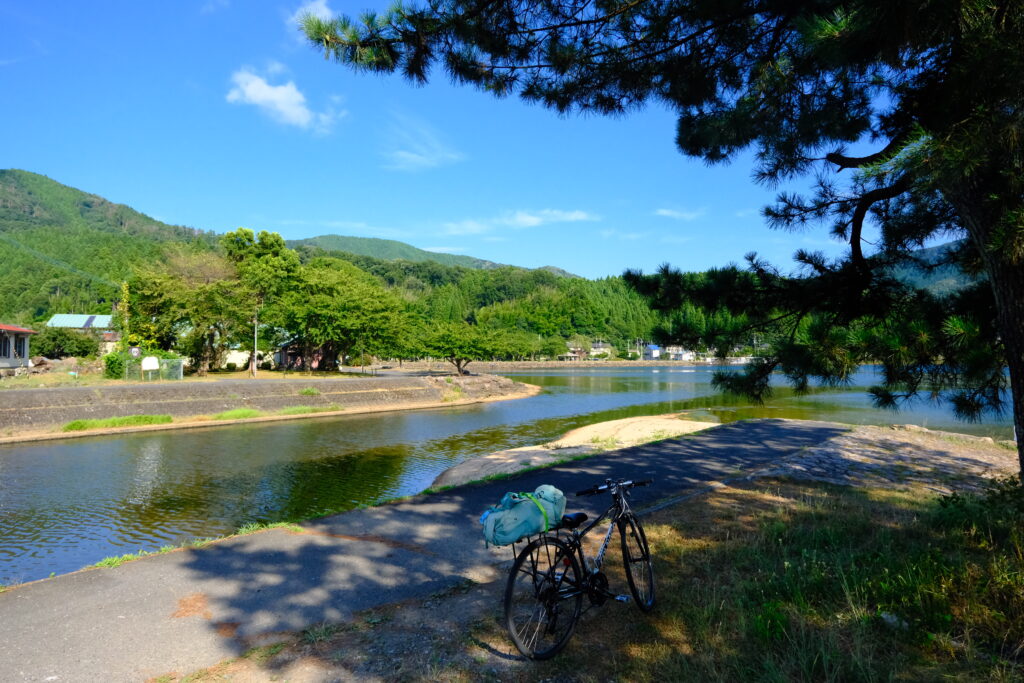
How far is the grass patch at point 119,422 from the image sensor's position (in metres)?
21.1

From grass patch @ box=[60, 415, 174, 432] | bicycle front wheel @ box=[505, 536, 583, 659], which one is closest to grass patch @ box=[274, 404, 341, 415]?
grass patch @ box=[60, 415, 174, 432]

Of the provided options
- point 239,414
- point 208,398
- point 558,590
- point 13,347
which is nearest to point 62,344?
point 13,347

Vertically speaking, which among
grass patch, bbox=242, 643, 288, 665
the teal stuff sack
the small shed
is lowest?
grass patch, bbox=242, 643, 288, 665

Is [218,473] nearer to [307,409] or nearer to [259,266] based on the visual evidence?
[307,409]

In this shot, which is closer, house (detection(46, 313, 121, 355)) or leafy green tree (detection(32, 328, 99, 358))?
leafy green tree (detection(32, 328, 99, 358))

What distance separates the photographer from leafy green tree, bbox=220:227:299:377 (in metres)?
42.7

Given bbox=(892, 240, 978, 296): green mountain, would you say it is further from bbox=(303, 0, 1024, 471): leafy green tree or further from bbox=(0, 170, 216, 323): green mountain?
bbox=(0, 170, 216, 323): green mountain

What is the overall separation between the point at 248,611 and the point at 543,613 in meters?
2.17

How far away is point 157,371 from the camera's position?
3088 cm

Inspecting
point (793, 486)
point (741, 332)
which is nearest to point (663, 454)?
point (793, 486)

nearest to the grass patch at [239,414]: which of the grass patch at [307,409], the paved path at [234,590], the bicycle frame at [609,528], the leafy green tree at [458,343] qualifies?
the grass patch at [307,409]

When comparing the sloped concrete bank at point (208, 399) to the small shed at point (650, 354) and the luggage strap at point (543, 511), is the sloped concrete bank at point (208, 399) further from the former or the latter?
the small shed at point (650, 354)

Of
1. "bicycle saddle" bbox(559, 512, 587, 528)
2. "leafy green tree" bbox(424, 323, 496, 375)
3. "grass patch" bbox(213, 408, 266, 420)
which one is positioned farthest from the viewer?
"leafy green tree" bbox(424, 323, 496, 375)

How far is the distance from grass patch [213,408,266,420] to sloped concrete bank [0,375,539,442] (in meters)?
0.58
